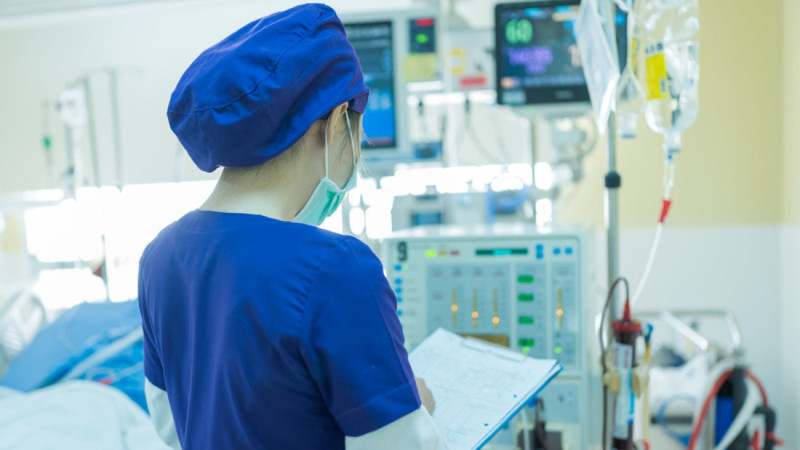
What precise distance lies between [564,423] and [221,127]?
3.95ft

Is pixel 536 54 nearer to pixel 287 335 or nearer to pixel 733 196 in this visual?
pixel 287 335

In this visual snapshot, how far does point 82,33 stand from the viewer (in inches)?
211

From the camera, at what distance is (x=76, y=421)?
1954 mm

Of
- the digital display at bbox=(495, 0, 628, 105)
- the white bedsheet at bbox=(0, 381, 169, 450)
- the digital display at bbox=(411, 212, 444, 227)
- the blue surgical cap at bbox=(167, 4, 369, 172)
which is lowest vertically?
the white bedsheet at bbox=(0, 381, 169, 450)

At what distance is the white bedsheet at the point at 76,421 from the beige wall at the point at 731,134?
9.88 feet

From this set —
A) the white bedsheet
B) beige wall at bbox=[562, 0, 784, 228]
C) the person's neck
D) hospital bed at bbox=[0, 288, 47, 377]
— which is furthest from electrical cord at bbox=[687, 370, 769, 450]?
hospital bed at bbox=[0, 288, 47, 377]

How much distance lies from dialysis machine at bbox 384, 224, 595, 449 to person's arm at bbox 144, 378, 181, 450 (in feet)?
2.46

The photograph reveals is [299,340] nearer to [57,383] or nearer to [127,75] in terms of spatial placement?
[57,383]

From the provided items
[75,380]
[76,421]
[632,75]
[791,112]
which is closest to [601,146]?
[791,112]

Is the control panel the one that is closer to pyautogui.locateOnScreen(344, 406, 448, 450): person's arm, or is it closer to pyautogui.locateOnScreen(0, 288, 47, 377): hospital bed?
pyautogui.locateOnScreen(344, 406, 448, 450): person's arm

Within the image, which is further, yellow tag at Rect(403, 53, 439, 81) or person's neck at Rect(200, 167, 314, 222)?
yellow tag at Rect(403, 53, 439, 81)

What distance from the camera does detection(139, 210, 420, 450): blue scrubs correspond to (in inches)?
30.8

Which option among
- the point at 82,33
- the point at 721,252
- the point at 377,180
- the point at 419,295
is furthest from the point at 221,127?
the point at 82,33

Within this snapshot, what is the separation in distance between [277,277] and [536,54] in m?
1.50
